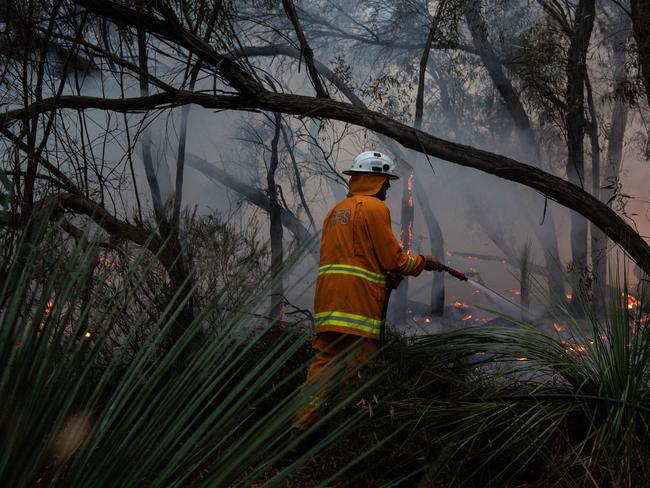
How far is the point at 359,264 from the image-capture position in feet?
14.4

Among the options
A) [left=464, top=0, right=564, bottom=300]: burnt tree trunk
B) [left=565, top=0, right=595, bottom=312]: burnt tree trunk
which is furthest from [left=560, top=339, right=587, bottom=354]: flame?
[left=464, top=0, right=564, bottom=300]: burnt tree trunk

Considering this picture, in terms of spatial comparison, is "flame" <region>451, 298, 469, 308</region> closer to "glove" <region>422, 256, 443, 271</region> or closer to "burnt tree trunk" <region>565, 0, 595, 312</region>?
"burnt tree trunk" <region>565, 0, 595, 312</region>

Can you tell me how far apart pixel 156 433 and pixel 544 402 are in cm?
268

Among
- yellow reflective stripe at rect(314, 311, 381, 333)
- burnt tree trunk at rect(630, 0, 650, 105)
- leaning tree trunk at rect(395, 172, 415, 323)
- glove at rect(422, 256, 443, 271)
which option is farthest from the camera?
leaning tree trunk at rect(395, 172, 415, 323)

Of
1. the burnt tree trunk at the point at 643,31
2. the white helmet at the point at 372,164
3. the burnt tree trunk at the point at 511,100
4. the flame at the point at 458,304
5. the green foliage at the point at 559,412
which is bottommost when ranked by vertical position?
the green foliage at the point at 559,412

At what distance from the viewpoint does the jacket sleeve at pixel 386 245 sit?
4.31 metres

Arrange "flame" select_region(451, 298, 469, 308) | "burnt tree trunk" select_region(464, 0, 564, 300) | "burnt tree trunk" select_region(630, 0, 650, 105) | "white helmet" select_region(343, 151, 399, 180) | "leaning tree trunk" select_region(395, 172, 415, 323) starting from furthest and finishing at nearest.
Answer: "flame" select_region(451, 298, 469, 308), "leaning tree trunk" select_region(395, 172, 415, 323), "burnt tree trunk" select_region(464, 0, 564, 300), "burnt tree trunk" select_region(630, 0, 650, 105), "white helmet" select_region(343, 151, 399, 180)

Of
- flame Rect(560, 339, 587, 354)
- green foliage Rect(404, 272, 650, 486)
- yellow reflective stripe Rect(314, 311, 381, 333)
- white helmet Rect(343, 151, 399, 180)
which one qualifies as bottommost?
green foliage Rect(404, 272, 650, 486)

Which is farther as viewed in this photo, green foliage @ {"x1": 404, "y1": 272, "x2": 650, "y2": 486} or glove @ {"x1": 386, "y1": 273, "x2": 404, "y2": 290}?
glove @ {"x1": 386, "y1": 273, "x2": 404, "y2": 290}

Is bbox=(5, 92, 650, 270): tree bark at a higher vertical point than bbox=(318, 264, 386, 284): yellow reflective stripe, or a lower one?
higher

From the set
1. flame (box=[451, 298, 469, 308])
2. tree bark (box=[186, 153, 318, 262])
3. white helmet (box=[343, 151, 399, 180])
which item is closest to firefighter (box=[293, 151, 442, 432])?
white helmet (box=[343, 151, 399, 180])

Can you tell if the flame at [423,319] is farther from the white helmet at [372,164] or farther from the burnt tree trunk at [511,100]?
the white helmet at [372,164]

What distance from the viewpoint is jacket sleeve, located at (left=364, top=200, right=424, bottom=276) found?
431 centimetres

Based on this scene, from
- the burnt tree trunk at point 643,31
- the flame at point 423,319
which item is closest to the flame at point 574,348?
the burnt tree trunk at point 643,31
